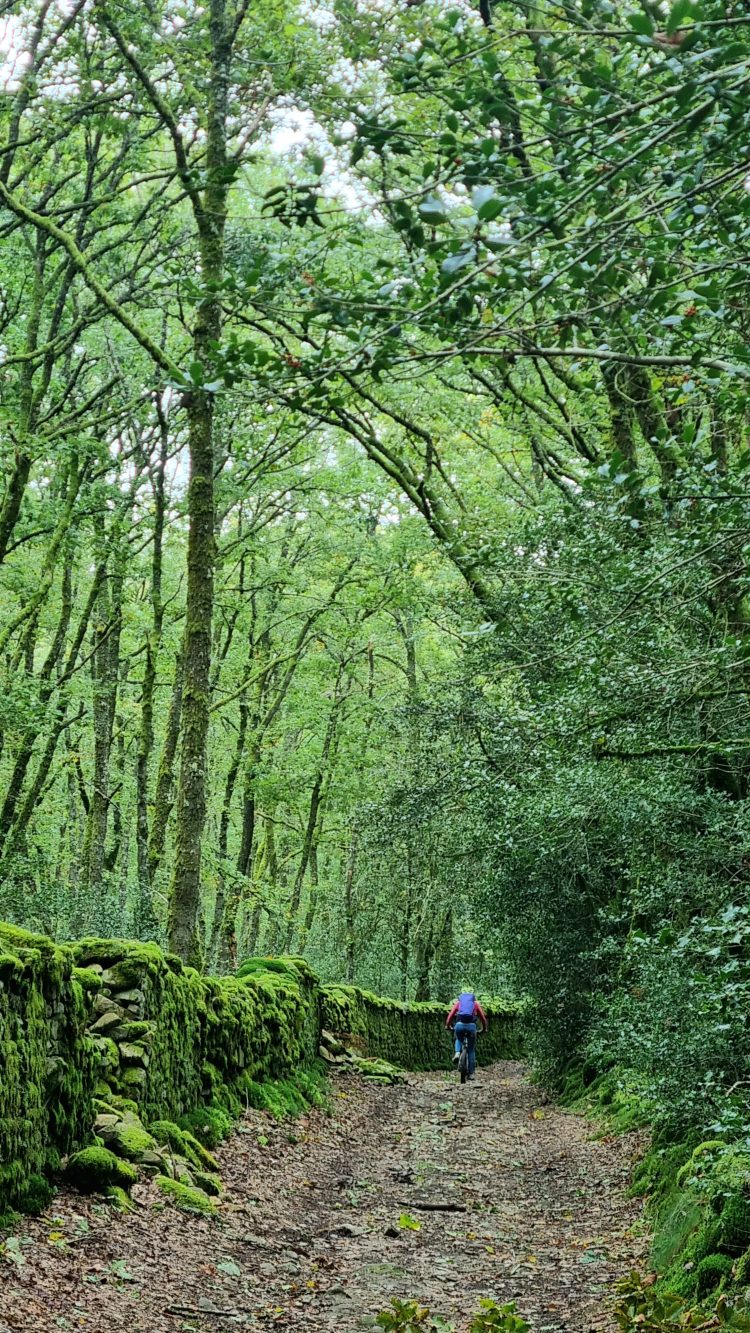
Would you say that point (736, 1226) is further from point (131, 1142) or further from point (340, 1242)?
point (131, 1142)

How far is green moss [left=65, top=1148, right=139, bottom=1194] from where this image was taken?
6.25 m

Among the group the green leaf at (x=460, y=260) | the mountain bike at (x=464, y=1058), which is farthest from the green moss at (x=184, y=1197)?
the mountain bike at (x=464, y=1058)

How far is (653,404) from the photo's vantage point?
1068 centimetres

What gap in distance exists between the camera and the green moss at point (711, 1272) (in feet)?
16.6

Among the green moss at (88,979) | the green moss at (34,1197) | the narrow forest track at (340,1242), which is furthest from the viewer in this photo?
the green moss at (88,979)

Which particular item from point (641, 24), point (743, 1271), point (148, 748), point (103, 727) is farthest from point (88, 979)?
point (148, 748)

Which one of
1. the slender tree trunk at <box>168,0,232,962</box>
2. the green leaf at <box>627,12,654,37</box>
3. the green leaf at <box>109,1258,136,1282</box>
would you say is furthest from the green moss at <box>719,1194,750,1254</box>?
the slender tree trunk at <box>168,0,232,962</box>

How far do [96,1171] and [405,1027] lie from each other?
53.9 ft

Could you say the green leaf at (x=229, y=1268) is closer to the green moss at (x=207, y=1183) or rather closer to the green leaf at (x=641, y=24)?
the green moss at (x=207, y=1183)

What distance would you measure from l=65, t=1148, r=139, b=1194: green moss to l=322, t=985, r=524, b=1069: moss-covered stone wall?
9814 mm

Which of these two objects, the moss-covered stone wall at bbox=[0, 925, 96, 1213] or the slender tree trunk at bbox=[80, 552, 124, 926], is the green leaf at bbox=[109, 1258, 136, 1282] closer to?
the moss-covered stone wall at bbox=[0, 925, 96, 1213]

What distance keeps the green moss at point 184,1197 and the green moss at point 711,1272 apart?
10.7 feet

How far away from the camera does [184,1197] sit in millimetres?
6898

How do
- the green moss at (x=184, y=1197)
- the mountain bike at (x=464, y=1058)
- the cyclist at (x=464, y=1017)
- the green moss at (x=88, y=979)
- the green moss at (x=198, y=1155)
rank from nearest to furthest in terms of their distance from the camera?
the green moss at (x=184, y=1197) → the green moss at (x=88, y=979) → the green moss at (x=198, y=1155) → the cyclist at (x=464, y=1017) → the mountain bike at (x=464, y=1058)
